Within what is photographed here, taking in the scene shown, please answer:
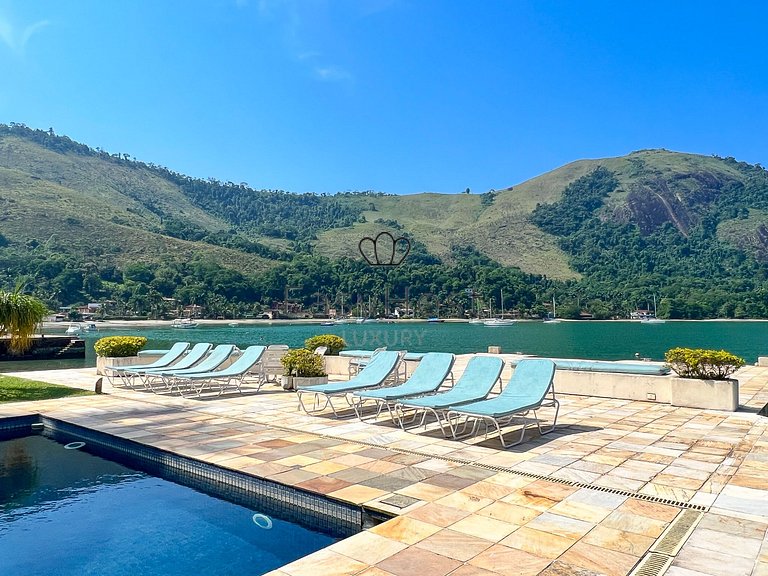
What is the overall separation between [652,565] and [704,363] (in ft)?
20.6

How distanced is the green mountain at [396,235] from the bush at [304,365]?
75.3m

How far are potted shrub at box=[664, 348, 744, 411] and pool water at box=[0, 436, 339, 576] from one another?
6591 mm

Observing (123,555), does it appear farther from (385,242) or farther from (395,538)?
(385,242)

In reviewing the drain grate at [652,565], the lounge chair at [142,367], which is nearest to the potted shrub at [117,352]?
the lounge chair at [142,367]

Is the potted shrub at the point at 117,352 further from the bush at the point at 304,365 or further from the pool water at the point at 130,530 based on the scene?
the pool water at the point at 130,530

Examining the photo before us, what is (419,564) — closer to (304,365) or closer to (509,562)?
(509,562)

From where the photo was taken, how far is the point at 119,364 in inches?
545

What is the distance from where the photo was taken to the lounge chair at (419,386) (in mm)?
7685

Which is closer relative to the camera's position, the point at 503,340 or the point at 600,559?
the point at 600,559

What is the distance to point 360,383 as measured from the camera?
8.82 metres

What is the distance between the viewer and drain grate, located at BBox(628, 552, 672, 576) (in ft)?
10.4

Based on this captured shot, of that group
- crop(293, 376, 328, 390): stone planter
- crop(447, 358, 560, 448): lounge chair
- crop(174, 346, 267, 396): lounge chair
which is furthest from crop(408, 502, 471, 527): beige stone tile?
crop(293, 376, 328, 390): stone planter

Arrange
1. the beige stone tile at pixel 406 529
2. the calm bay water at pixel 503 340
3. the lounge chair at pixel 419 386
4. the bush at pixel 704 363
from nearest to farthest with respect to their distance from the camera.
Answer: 1. the beige stone tile at pixel 406 529
2. the lounge chair at pixel 419 386
3. the bush at pixel 704 363
4. the calm bay water at pixel 503 340

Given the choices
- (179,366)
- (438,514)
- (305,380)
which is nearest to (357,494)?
(438,514)
